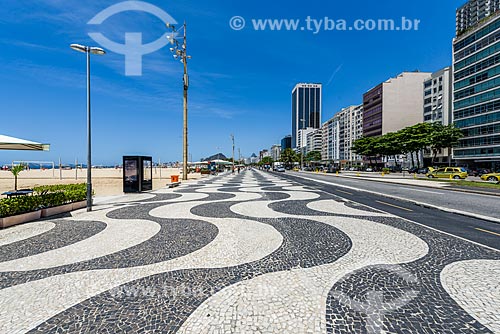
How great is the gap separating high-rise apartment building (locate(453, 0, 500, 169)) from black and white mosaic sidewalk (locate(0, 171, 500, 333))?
65.4m

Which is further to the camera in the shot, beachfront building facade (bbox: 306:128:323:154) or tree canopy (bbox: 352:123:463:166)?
beachfront building facade (bbox: 306:128:323:154)

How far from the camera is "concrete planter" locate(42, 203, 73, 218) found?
8.29m

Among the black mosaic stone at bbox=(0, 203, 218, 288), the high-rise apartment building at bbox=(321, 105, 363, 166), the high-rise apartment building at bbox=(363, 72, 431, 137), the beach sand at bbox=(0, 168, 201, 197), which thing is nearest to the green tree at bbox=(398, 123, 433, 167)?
the high-rise apartment building at bbox=(363, 72, 431, 137)

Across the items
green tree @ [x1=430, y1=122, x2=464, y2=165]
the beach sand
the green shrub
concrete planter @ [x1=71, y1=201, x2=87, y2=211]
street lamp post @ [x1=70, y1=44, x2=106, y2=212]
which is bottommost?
the beach sand

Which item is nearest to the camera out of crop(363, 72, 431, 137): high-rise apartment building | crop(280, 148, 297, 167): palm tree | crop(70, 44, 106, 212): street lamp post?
crop(70, 44, 106, 212): street lamp post

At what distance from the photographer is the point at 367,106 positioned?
345 feet

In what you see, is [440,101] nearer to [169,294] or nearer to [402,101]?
[402,101]

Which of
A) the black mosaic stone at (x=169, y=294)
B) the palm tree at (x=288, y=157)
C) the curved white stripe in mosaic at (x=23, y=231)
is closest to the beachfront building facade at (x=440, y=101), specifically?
the palm tree at (x=288, y=157)

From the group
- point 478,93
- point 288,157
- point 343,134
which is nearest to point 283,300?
point 478,93

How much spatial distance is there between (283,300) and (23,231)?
7807 millimetres

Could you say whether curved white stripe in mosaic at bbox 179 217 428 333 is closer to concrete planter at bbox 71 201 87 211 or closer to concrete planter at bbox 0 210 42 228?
concrete planter at bbox 0 210 42 228


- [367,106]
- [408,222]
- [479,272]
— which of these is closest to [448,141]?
[367,106]

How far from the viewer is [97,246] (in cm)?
539

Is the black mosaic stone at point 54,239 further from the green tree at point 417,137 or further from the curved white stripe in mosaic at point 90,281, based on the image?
the green tree at point 417,137
